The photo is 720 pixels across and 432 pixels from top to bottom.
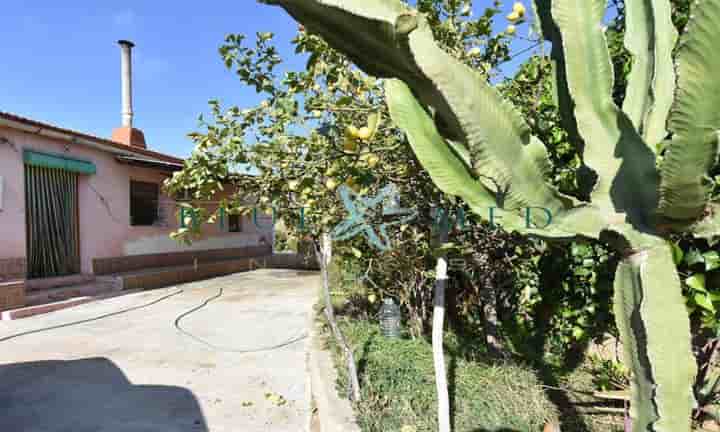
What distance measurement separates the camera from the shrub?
10.6 feet

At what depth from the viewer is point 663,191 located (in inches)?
55.4

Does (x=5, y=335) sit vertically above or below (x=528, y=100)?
below

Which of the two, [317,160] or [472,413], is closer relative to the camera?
[317,160]

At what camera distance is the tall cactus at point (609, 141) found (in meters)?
1.29

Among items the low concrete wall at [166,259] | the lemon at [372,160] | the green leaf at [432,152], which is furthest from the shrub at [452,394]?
the low concrete wall at [166,259]

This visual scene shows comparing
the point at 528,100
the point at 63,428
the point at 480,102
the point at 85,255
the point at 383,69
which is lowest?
the point at 63,428

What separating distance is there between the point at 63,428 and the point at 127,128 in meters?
15.0

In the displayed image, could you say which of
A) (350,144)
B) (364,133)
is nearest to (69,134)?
(350,144)

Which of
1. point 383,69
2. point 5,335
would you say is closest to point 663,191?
point 383,69

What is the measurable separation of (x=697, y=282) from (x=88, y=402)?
5290 millimetres

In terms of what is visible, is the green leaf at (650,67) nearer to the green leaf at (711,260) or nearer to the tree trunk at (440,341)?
the green leaf at (711,260)

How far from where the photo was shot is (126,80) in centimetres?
1698

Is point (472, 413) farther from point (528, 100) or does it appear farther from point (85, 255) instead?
point (85, 255)

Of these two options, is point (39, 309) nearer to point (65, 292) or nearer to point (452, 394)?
point (65, 292)
